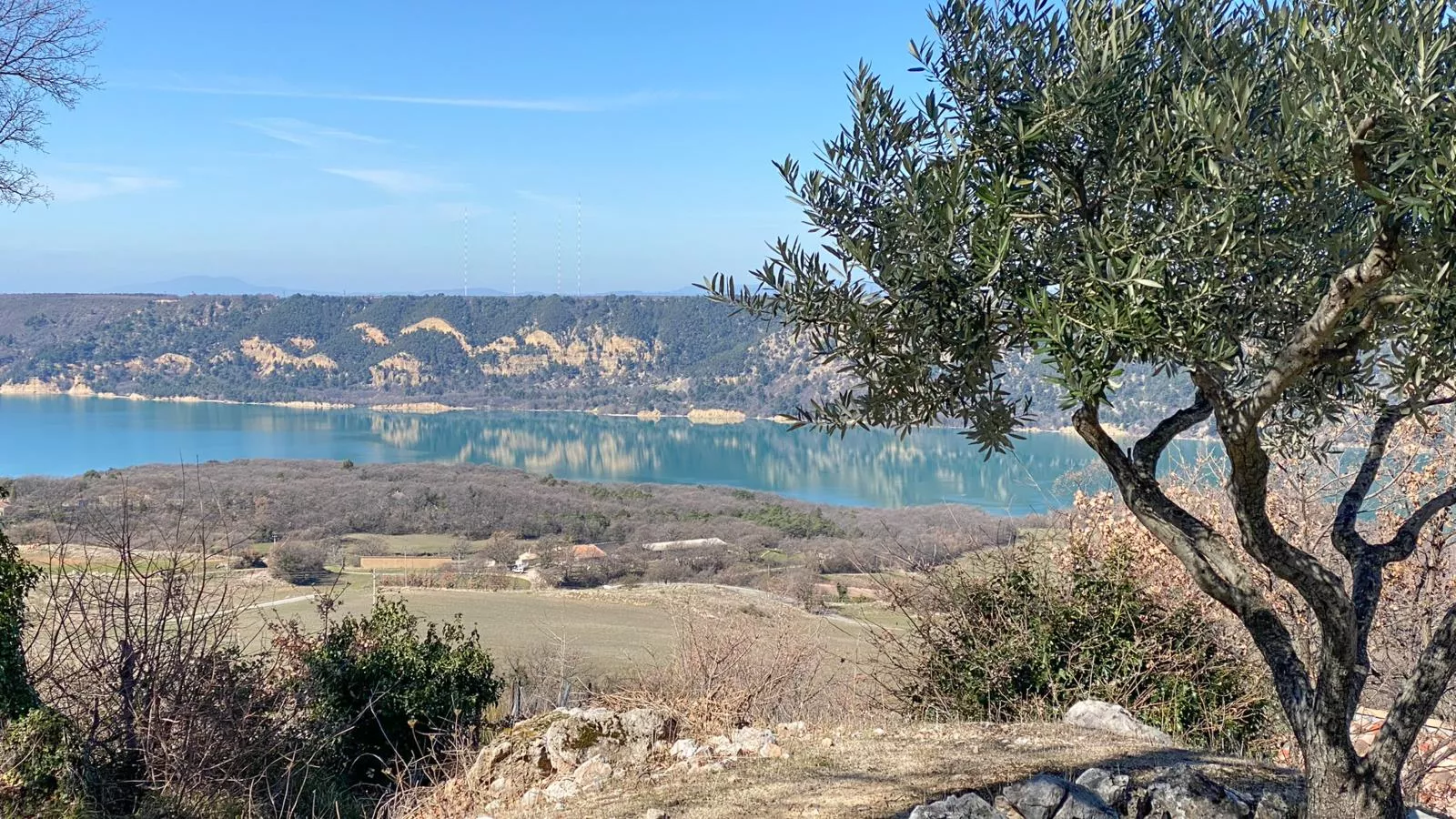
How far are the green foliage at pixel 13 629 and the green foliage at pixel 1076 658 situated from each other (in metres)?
6.79

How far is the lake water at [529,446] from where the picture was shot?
2840 inches

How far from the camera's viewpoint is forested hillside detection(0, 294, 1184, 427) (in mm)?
128750

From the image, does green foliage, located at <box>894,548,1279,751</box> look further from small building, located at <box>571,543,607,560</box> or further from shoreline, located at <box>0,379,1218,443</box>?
shoreline, located at <box>0,379,1218,443</box>

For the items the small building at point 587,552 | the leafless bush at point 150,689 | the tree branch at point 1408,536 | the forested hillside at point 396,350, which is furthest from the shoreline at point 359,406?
the tree branch at point 1408,536

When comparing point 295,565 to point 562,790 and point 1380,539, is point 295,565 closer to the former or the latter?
point 562,790

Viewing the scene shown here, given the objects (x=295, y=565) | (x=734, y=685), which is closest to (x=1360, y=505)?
(x=734, y=685)

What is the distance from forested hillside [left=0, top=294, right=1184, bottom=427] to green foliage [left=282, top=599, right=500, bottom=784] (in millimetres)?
103976

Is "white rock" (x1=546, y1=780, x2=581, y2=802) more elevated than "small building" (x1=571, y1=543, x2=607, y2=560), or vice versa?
"white rock" (x1=546, y1=780, x2=581, y2=802)

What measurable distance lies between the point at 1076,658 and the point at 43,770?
7.74 metres

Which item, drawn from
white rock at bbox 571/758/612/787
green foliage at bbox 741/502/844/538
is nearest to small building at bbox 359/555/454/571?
green foliage at bbox 741/502/844/538

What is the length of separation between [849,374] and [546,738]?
16.7 ft

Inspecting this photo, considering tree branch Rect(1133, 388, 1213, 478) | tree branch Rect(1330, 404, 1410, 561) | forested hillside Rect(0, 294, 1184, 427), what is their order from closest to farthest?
1. tree branch Rect(1133, 388, 1213, 478)
2. tree branch Rect(1330, 404, 1410, 561)
3. forested hillside Rect(0, 294, 1184, 427)

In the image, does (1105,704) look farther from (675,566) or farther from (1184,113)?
(675,566)

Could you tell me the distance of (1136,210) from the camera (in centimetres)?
334
